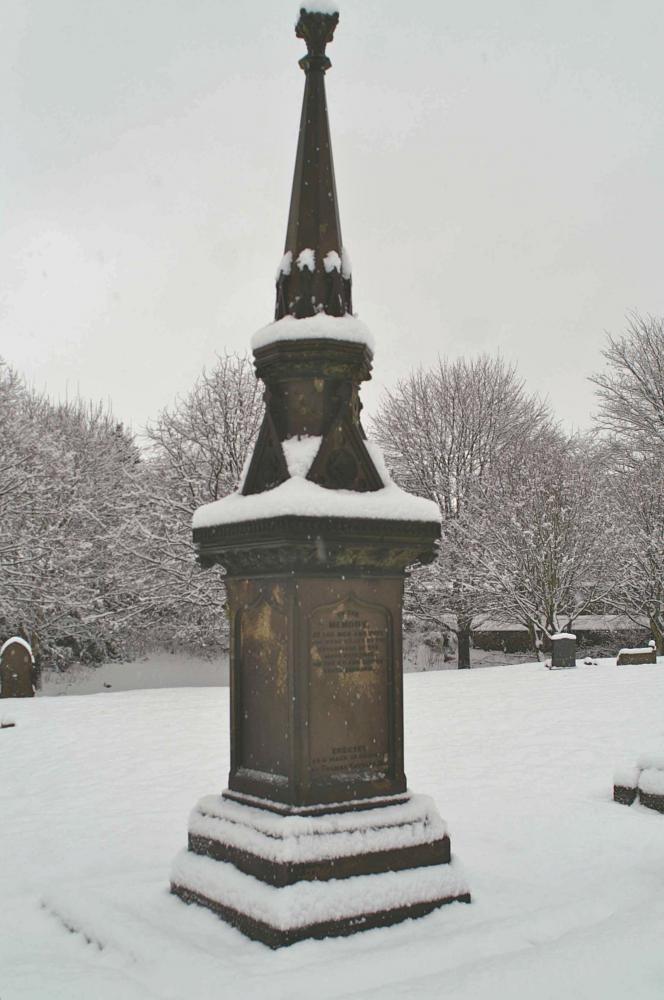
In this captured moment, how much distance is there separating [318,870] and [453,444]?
26090 mm

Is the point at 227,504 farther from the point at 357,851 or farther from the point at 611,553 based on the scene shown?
the point at 611,553

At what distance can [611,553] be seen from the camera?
27.6 meters

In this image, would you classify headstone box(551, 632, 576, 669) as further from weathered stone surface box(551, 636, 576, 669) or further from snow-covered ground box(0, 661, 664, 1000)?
snow-covered ground box(0, 661, 664, 1000)

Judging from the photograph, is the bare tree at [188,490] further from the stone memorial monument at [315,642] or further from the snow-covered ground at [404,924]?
the stone memorial monument at [315,642]

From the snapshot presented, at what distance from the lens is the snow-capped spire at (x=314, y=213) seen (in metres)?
6.02

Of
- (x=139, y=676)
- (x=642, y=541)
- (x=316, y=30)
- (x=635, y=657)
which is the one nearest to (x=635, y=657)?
(x=635, y=657)

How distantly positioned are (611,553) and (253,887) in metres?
24.5

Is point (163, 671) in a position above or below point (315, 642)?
below

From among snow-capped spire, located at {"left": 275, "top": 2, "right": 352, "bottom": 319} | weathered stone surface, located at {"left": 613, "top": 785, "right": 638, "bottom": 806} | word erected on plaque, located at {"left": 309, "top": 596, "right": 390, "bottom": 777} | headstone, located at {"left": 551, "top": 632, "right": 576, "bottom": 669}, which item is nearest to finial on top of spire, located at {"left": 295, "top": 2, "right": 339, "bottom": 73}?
snow-capped spire, located at {"left": 275, "top": 2, "right": 352, "bottom": 319}

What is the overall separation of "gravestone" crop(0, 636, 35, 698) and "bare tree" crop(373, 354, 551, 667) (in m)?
14.0

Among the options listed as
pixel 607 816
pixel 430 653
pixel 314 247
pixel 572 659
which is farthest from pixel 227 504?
pixel 430 653

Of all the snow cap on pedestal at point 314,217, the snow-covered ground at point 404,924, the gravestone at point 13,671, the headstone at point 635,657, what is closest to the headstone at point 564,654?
the headstone at point 635,657

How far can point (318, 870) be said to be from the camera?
504 cm

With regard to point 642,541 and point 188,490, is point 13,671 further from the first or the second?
point 642,541
